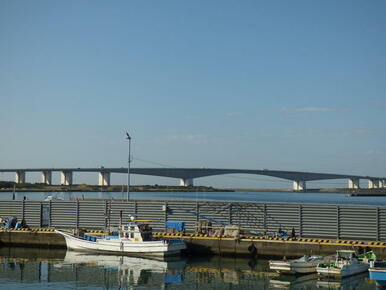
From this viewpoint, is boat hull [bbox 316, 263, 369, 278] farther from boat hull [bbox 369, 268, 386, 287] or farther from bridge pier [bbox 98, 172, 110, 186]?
bridge pier [bbox 98, 172, 110, 186]

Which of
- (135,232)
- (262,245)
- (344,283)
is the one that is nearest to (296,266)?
(344,283)

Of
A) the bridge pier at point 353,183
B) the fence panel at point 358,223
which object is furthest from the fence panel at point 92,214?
the bridge pier at point 353,183

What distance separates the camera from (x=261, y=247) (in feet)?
105

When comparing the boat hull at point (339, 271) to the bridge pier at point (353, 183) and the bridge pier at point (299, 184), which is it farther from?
the bridge pier at point (353, 183)

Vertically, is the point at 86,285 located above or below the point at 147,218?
below

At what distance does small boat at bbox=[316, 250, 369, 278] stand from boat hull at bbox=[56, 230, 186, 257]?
9.35 metres

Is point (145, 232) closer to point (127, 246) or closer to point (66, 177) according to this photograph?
point (127, 246)

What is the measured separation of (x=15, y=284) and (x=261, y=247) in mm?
13914

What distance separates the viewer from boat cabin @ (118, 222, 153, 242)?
33000mm

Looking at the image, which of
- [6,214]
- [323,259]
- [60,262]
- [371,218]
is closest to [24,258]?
[60,262]

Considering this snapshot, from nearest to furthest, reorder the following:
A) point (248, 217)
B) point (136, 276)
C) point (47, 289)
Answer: point (47, 289) < point (136, 276) < point (248, 217)

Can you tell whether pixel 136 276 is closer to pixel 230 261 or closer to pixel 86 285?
pixel 86 285

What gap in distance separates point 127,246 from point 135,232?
38.1 inches

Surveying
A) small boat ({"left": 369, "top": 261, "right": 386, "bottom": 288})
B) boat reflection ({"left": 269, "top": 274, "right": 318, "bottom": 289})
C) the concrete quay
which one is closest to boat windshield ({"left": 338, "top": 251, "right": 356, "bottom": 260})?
boat reflection ({"left": 269, "top": 274, "right": 318, "bottom": 289})
